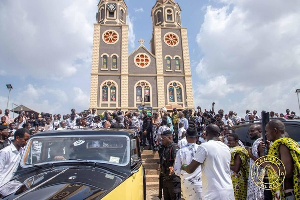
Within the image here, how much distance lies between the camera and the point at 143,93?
94.6 feet

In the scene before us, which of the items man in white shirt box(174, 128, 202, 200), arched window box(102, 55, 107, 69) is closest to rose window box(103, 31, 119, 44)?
arched window box(102, 55, 107, 69)

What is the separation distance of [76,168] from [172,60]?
94.7 ft

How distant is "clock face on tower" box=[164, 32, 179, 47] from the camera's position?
3133 cm

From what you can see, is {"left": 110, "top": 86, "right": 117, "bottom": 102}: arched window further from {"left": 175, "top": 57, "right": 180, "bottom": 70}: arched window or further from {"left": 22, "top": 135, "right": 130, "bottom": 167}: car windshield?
{"left": 22, "top": 135, "right": 130, "bottom": 167}: car windshield

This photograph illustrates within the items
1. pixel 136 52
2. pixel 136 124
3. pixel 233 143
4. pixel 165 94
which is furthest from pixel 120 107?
pixel 233 143

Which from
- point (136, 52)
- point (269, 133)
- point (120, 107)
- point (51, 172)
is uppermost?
point (136, 52)

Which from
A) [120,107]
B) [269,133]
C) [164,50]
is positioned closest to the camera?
[269,133]

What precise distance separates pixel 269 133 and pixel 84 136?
2.54m

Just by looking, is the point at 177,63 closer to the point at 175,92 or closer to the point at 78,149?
the point at 175,92

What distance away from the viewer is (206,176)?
2.80m

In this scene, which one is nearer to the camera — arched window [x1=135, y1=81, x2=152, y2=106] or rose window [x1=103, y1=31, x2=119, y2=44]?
arched window [x1=135, y1=81, x2=152, y2=106]

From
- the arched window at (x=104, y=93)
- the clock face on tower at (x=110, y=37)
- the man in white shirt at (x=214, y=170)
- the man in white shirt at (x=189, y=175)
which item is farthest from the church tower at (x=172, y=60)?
the man in white shirt at (x=214, y=170)

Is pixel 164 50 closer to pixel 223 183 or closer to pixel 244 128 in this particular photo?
pixel 244 128

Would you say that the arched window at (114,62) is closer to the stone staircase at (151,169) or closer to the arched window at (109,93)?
the arched window at (109,93)
